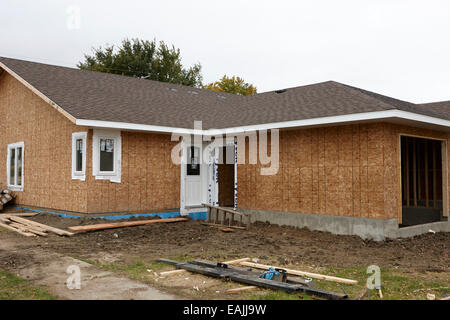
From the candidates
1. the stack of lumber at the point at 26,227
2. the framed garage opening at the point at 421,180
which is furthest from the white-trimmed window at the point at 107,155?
the framed garage opening at the point at 421,180

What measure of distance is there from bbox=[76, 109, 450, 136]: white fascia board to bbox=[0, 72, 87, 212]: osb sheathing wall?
3.66 ft

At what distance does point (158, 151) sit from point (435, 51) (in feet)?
57.9

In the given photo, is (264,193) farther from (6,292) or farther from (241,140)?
(6,292)

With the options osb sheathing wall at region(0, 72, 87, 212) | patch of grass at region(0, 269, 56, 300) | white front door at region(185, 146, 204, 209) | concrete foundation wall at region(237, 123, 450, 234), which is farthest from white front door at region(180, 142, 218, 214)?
patch of grass at region(0, 269, 56, 300)

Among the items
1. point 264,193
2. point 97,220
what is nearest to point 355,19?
point 264,193

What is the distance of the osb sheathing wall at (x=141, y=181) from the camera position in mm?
11492

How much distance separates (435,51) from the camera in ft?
72.2

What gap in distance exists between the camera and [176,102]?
52.9ft

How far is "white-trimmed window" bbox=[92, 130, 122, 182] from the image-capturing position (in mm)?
11438

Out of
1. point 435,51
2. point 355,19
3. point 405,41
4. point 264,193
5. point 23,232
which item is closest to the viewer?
point 23,232

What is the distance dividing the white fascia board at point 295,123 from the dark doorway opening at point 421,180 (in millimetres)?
3564

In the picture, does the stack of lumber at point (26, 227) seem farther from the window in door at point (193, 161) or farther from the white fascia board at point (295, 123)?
the window in door at point (193, 161)

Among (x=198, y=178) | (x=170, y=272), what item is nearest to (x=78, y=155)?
(x=198, y=178)
